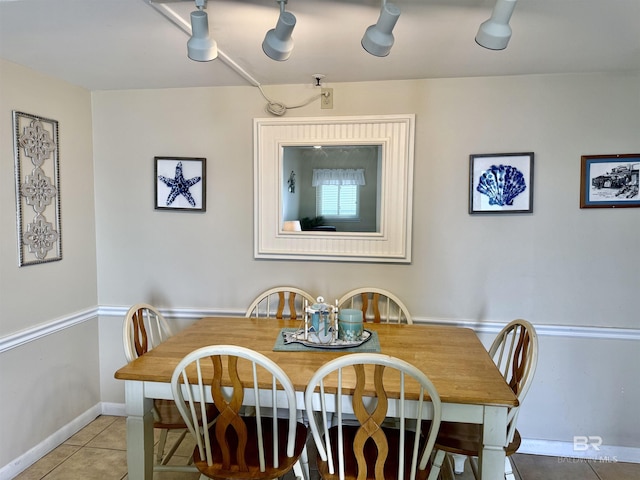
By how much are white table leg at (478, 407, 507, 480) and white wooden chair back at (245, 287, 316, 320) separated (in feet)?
4.15

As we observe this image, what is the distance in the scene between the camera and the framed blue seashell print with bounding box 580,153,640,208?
7.77 feet

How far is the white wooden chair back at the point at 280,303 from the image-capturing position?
259 cm

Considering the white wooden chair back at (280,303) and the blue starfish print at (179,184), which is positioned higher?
the blue starfish print at (179,184)

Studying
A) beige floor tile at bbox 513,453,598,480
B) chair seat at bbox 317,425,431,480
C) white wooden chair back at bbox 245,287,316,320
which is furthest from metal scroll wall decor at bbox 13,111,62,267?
beige floor tile at bbox 513,453,598,480

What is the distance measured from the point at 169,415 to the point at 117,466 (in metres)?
0.72

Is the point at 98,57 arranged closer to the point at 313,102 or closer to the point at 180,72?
the point at 180,72

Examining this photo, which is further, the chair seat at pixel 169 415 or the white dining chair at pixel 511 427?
the chair seat at pixel 169 415

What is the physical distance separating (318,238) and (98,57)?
5.10 ft

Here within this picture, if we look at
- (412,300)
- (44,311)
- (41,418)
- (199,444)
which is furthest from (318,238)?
(41,418)

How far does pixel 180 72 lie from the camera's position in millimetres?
2424

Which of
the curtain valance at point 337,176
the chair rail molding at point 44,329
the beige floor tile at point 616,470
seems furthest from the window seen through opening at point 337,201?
the beige floor tile at point 616,470

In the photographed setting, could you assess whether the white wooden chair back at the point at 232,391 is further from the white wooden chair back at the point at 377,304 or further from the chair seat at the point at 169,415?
the white wooden chair back at the point at 377,304

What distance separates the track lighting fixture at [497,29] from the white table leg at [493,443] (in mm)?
1281

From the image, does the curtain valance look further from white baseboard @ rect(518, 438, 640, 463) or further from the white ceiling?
white baseboard @ rect(518, 438, 640, 463)
